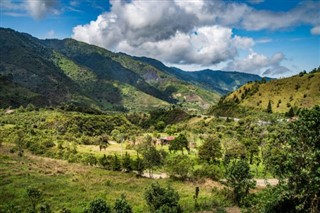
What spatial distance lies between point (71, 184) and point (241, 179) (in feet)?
159

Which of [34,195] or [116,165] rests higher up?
[116,165]

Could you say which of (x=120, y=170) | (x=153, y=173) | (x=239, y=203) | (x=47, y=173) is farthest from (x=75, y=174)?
(x=239, y=203)

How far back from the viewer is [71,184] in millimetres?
89625

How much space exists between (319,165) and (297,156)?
1909 mm

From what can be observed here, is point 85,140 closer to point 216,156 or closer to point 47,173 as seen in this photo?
point 47,173

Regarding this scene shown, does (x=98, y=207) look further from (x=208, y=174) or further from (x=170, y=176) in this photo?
(x=208, y=174)

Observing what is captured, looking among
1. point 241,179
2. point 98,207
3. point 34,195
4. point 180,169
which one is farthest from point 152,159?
point 98,207

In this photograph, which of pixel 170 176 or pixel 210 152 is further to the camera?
pixel 210 152

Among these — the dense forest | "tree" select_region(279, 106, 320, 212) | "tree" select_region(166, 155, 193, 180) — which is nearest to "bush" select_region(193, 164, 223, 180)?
the dense forest

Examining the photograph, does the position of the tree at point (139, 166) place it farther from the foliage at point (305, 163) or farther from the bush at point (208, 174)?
the foliage at point (305, 163)

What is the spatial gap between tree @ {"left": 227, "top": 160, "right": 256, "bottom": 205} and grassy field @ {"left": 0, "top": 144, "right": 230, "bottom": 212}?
7763 mm

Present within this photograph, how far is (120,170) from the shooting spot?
368ft

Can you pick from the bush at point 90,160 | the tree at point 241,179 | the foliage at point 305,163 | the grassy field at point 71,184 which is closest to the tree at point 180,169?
the grassy field at point 71,184

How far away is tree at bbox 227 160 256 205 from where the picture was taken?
74.0 m
